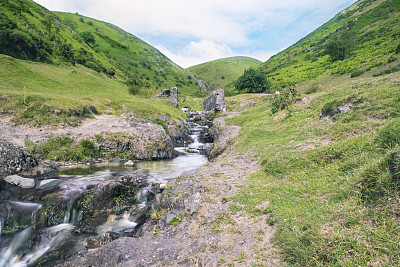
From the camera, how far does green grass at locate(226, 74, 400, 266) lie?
13.9 feet

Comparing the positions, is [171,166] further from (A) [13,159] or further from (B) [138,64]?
(B) [138,64]

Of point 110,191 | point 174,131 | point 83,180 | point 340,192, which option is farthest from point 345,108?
point 174,131

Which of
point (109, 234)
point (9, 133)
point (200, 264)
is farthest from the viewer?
point (9, 133)

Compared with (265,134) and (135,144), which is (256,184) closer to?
(265,134)

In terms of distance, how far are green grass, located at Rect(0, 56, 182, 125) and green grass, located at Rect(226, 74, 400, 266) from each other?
83.2ft

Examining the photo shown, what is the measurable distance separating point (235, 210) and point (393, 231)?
17.2 feet

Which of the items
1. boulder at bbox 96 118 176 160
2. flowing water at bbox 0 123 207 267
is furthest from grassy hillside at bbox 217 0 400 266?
boulder at bbox 96 118 176 160

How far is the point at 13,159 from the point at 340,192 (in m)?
21.1

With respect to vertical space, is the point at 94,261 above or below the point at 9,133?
below

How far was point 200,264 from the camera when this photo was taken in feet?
19.9

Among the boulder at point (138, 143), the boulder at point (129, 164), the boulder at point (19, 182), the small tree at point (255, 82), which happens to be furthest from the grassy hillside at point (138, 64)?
the boulder at point (19, 182)

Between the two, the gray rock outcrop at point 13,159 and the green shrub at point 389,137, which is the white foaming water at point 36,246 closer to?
the gray rock outcrop at point 13,159

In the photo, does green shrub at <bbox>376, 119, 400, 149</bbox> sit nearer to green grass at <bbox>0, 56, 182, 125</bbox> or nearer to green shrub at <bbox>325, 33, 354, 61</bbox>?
green grass at <bbox>0, 56, 182, 125</bbox>

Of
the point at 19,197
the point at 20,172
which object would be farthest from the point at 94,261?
the point at 20,172
